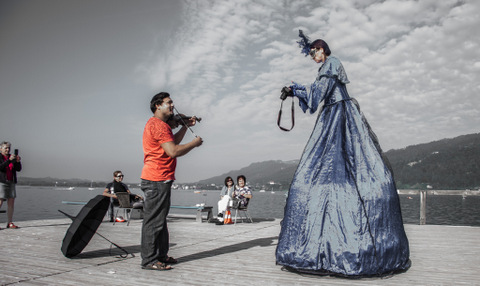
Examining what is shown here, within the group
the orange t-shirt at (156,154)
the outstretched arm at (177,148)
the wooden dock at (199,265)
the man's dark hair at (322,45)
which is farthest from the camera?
the man's dark hair at (322,45)

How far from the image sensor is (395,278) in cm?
354

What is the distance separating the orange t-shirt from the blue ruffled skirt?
4.53 ft

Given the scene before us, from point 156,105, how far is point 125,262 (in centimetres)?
193

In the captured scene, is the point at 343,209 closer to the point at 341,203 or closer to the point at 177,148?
the point at 341,203

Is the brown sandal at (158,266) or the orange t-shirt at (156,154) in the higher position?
the orange t-shirt at (156,154)

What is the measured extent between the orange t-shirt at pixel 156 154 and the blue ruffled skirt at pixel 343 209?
138cm

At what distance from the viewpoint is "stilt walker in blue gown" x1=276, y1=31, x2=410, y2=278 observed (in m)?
3.45

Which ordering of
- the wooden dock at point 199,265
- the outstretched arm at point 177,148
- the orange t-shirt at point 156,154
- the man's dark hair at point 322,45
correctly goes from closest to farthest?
the wooden dock at point 199,265, the outstretched arm at point 177,148, the orange t-shirt at point 156,154, the man's dark hair at point 322,45

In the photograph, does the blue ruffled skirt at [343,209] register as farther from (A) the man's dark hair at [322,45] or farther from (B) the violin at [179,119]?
(B) the violin at [179,119]

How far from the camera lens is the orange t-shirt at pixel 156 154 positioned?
384 centimetres

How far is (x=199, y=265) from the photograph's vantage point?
163 inches

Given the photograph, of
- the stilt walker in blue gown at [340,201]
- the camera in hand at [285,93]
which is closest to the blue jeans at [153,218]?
the stilt walker in blue gown at [340,201]

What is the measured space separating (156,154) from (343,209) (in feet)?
6.73

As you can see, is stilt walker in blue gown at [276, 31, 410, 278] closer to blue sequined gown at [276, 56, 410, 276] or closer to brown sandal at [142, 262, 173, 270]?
blue sequined gown at [276, 56, 410, 276]
